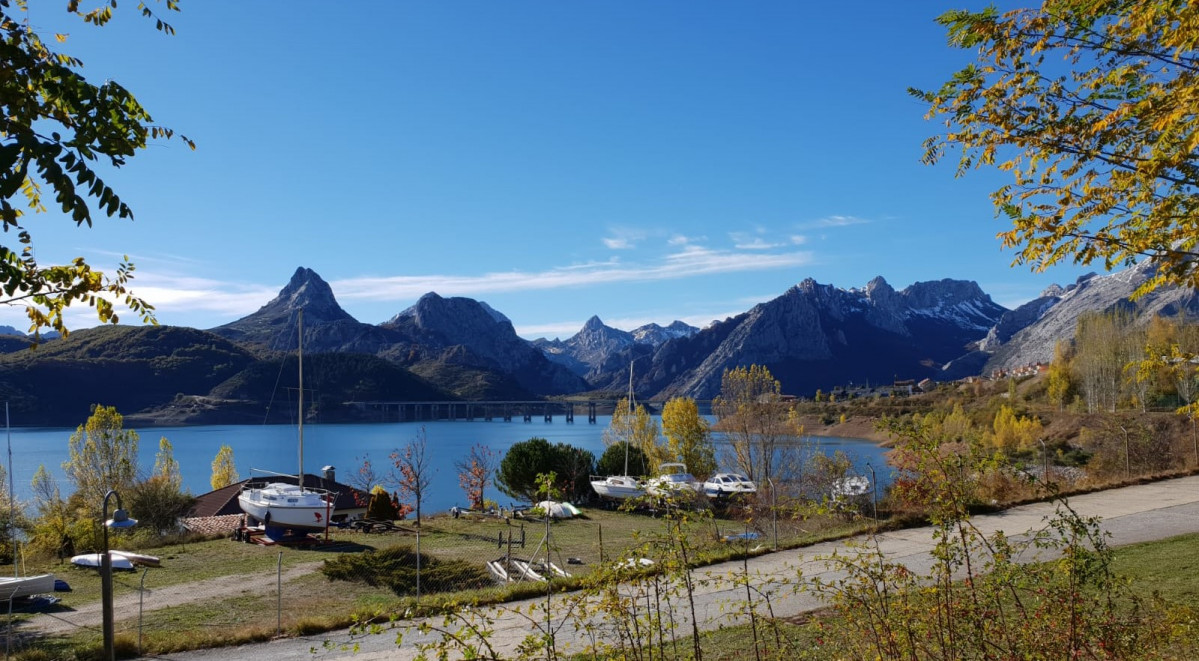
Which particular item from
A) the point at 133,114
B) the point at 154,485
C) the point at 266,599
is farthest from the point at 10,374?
the point at 133,114

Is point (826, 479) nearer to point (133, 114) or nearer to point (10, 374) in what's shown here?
point (133, 114)

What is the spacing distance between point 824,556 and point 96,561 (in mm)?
17994

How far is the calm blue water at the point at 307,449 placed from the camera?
6612 centimetres

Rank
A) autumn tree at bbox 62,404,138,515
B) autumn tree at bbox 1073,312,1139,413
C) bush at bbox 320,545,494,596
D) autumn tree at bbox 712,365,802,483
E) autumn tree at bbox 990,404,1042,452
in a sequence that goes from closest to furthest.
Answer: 1. bush at bbox 320,545,494,596
2. autumn tree at bbox 62,404,138,515
3. autumn tree at bbox 712,365,802,483
4. autumn tree at bbox 990,404,1042,452
5. autumn tree at bbox 1073,312,1139,413

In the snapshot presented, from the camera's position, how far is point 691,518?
15.1 feet

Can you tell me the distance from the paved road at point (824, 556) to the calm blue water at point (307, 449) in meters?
26.8

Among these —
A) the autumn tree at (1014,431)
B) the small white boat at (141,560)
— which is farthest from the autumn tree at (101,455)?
the autumn tree at (1014,431)

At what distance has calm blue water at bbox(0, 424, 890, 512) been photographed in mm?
66125

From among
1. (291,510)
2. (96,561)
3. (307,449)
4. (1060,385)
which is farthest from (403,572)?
(307,449)

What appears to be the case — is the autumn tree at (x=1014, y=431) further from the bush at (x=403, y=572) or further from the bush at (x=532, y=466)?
the bush at (x=403, y=572)

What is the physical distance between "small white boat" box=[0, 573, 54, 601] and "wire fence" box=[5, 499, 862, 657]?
0.92 ft

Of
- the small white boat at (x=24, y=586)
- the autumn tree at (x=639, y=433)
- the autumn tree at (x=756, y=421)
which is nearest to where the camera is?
the small white boat at (x=24, y=586)

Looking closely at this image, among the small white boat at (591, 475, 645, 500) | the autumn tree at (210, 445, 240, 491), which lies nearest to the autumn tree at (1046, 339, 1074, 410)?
the small white boat at (591, 475, 645, 500)

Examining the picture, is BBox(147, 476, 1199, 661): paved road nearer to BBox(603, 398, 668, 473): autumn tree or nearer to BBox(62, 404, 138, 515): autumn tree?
BBox(603, 398, 668, 473): autumn tree
